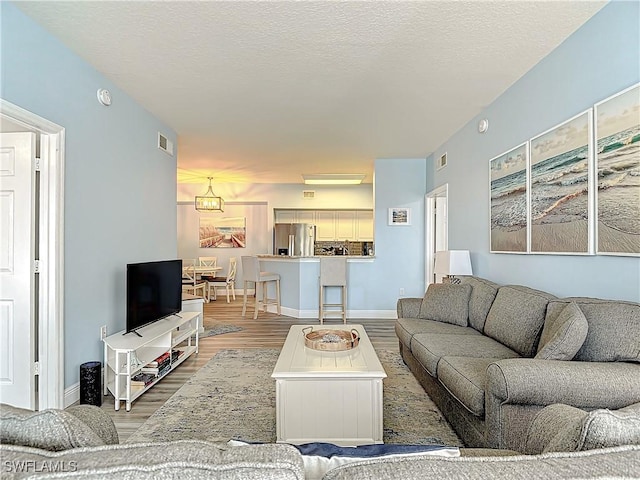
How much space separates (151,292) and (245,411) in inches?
60.1

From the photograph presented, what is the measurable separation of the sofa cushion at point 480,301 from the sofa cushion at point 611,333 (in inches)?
45.7

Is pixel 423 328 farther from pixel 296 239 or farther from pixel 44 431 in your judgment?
pixel 296 239

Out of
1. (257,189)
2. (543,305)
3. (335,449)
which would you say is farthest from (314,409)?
(257,189)

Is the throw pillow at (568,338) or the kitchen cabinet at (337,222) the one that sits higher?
the kitchen cabinet at (337,222)

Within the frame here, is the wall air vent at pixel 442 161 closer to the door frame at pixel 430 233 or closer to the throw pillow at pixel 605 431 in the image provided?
the door frame at pixel 430 233

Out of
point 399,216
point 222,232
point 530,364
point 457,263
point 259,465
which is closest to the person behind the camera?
point 259,465

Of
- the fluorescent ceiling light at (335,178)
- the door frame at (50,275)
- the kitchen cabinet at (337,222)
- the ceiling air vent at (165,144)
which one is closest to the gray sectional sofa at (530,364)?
the door frame at (50,275)

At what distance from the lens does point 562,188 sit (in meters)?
2.57

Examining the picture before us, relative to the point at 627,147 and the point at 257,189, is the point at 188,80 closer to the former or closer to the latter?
the point at 627,147

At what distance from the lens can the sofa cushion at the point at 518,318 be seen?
232cm

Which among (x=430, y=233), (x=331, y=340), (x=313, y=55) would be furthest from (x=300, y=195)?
(x=331, y=340)

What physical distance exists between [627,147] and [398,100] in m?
2.06

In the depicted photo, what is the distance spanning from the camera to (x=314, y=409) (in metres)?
2.10

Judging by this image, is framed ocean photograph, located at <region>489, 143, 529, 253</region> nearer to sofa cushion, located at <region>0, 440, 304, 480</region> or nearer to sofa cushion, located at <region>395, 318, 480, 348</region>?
sofa cushion, located at <region>395, 318, 480, 348</region>
